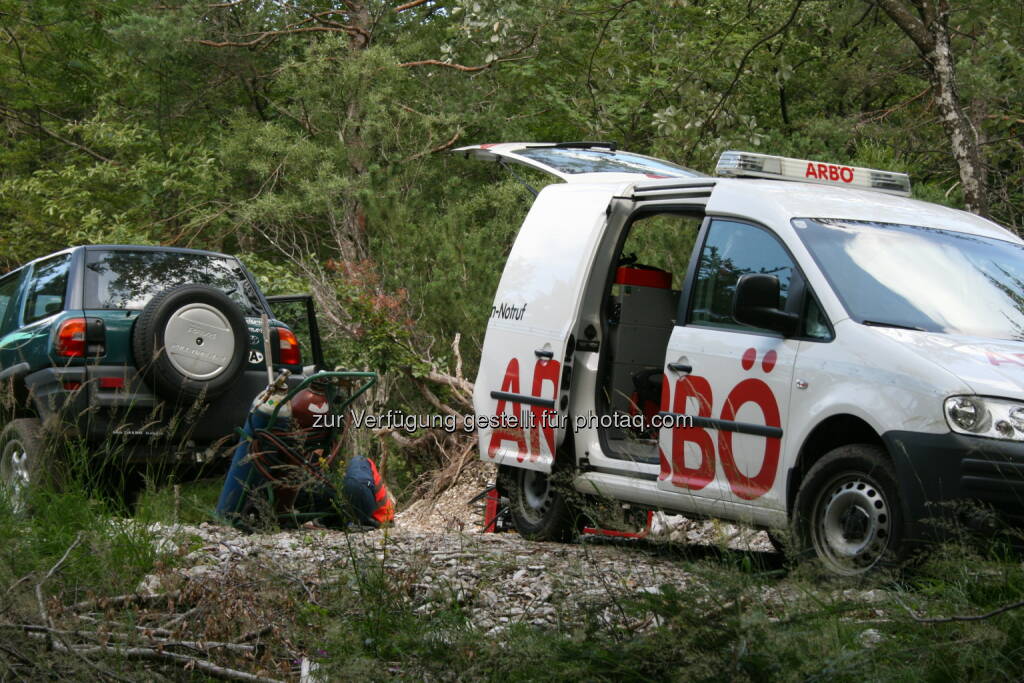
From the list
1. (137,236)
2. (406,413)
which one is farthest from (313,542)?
(137,236)

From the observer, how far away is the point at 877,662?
343 cm

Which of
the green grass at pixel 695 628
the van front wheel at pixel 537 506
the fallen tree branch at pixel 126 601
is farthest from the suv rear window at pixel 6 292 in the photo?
the fallen tree branch at pixel 126 601

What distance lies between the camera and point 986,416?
4766mm

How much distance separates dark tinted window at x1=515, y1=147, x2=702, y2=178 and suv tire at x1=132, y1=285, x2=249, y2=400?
7.34 feet

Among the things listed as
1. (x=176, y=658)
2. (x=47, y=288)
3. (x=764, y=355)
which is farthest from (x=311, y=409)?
(x=176, y=658)

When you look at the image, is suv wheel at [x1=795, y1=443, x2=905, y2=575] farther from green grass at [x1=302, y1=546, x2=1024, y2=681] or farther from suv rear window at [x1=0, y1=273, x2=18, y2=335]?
suv rear window at [x1=0, y1=273, x2=18, y2=335]

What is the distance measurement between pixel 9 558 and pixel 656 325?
404 centimetres

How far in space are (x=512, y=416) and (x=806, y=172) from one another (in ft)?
7.50

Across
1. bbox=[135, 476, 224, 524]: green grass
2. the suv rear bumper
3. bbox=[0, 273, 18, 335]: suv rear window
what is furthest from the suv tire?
bbox=[0, 273, 18, 335]: suv rear window

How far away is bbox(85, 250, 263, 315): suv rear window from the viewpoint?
846 cm

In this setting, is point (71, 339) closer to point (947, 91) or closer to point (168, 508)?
point (168, 508)

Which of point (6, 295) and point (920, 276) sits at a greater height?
point (920, 276)

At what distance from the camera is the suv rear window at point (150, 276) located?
8461 mm

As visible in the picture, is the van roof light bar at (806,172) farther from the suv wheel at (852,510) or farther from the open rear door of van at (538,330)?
the suv wheel at (852,510)
